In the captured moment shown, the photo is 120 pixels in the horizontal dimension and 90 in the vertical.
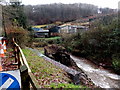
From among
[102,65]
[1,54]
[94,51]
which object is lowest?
[102,65]

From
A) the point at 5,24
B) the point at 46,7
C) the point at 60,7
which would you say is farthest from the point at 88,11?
the point at 5,24

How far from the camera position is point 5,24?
8414mm

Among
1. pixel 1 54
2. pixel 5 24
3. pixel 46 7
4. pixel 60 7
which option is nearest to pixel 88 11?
pixel 60 7

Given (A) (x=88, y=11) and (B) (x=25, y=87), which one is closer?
(B) (x=25, y=87)

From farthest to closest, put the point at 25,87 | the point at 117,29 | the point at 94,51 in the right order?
the point at 94,51 → the point at 117,29 → the point at 25,87

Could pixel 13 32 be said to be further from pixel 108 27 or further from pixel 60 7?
pixel 60 7

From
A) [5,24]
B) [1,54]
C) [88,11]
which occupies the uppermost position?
[88,11]

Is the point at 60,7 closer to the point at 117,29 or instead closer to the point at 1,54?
the point at 117,29

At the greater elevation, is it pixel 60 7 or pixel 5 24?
pixel 60 7

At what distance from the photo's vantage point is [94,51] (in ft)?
30.9

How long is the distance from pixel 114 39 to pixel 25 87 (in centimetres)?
820

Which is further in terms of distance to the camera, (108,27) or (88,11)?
(88,11)

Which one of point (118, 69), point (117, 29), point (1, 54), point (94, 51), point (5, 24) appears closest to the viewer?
point (1, 54)

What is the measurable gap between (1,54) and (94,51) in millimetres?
7748
